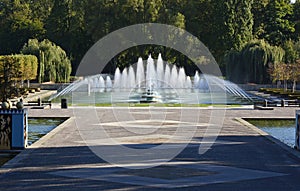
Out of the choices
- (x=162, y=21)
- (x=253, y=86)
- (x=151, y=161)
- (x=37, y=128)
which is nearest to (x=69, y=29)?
(x=162, y=21)

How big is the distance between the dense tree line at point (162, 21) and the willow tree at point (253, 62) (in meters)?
6.80

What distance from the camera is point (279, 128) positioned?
20031 millimetres

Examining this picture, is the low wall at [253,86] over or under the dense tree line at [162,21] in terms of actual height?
under

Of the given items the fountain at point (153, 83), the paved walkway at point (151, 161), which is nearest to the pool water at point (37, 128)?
the paved walkway at point (151, 161)

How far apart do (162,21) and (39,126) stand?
42981 millimetres

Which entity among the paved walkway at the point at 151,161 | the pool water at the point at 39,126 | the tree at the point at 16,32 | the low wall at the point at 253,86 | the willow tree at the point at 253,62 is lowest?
the paved walkway at the point at 151,161

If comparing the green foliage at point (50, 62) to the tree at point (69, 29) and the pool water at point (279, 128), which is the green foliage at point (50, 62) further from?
the pool water at point (279, 128)

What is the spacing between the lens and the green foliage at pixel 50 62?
177 feet

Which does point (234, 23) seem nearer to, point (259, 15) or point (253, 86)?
point (259, 15)

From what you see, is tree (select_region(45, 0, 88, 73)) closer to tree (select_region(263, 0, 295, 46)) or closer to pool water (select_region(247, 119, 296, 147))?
tree (select_region(263, 0, 295, 46))

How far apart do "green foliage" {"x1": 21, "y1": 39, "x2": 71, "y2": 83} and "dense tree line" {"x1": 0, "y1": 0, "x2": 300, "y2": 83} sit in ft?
27.6

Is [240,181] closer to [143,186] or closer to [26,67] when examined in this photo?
[143,186]

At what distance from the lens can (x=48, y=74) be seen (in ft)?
180

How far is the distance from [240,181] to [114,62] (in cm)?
5406
